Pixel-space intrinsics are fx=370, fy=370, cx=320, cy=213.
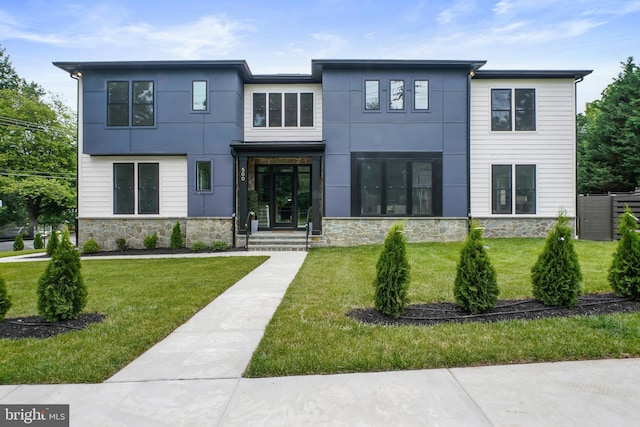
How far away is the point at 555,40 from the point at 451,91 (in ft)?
17.4

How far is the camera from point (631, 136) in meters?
19.3

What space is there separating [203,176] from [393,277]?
9.94 meters

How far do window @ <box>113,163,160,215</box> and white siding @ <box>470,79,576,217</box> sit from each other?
36.9 feet

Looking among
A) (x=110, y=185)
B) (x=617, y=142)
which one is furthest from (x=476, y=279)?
(x=617, y=142)

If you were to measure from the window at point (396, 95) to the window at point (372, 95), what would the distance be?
1.46ft

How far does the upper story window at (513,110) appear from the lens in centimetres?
1316

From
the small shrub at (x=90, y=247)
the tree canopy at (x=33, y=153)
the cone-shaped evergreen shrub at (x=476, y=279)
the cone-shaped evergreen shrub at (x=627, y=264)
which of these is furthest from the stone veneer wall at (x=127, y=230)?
the tree canopy at (x=33, y=153)

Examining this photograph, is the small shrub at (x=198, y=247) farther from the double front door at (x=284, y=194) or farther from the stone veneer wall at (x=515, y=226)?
the stone veneer wall at (x=515, y=226)

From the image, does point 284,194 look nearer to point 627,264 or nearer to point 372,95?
point 372,95

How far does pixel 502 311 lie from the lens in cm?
457

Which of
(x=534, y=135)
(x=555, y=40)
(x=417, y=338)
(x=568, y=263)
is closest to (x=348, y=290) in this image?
(x=417, y=338)

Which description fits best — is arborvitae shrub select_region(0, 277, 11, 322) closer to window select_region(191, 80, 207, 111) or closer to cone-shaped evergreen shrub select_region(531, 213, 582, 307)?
cone-shaped evergreen shrub select_region(531, 213, 582, 307)

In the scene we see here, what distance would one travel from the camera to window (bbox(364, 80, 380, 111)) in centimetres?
1266

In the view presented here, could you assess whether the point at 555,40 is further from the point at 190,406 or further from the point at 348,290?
the point at 190,406
